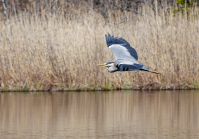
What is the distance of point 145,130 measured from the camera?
492 cm

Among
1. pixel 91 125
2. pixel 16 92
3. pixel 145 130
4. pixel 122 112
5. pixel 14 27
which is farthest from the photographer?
pixel 14 27

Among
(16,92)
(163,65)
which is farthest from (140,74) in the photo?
(16,92)

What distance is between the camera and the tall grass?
30.8 ft

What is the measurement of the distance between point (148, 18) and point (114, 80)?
66.1 inches

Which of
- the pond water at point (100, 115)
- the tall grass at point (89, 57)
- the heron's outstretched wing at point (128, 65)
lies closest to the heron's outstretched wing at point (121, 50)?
the heron's outstretched wing at point (128, 65)

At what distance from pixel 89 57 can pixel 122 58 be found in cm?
355

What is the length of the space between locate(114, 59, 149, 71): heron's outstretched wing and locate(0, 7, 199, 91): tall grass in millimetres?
3711

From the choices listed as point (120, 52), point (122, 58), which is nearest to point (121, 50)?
point (120, 52)

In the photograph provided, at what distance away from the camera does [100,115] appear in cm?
605

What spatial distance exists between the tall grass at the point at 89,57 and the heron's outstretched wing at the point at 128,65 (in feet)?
12.2

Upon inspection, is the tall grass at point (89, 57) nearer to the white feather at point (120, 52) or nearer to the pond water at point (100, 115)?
the pond water at point (100, 115)

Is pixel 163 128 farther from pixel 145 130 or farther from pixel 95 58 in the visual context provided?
pixel 95 58

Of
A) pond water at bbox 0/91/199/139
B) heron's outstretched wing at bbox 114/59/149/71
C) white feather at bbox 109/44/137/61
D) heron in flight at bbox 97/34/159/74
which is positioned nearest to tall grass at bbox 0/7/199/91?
pond water at bbox 0/91/199/139

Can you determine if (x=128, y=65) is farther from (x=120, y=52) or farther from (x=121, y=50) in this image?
(x=121, y=50)
